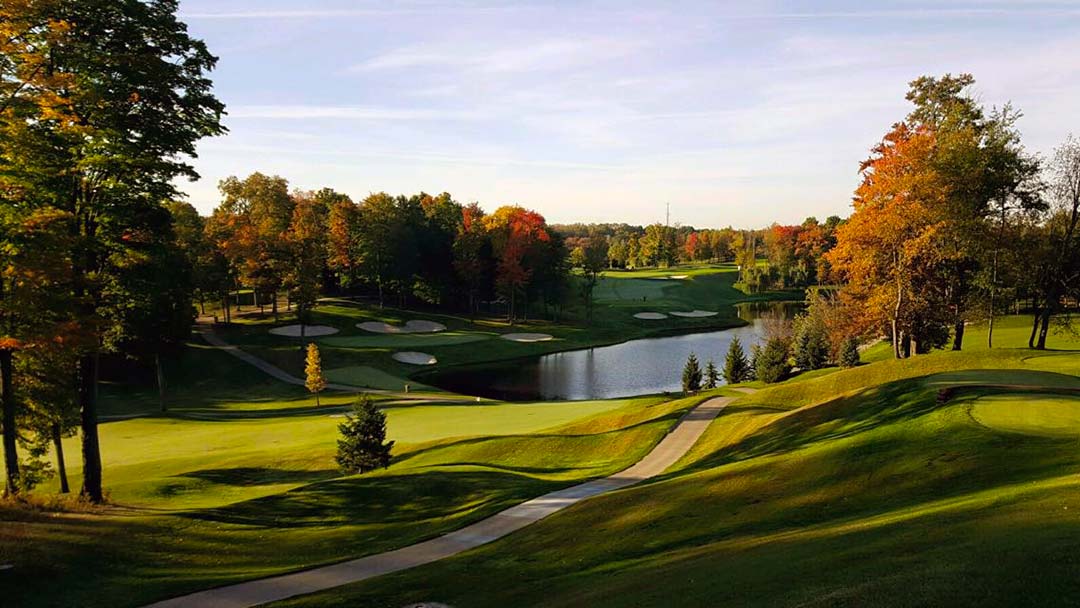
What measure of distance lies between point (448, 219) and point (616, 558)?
83.5 metres

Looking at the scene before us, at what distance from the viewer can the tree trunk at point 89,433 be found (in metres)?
21.0

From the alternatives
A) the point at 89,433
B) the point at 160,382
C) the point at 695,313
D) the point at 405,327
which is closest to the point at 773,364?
the point at 89,433

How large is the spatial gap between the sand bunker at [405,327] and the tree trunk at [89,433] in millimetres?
53072

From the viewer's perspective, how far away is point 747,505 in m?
15.7

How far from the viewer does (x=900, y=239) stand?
3538 cm

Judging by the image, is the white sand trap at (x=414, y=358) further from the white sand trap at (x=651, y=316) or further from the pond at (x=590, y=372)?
the white sand trap at (x=651, y=316)

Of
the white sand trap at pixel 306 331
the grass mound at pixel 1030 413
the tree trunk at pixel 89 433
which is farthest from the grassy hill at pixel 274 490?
the white sand trap at pixel 306 331

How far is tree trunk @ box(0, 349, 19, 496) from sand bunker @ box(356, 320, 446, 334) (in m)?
54.4

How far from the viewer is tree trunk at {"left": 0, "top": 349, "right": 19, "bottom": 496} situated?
19109 mm

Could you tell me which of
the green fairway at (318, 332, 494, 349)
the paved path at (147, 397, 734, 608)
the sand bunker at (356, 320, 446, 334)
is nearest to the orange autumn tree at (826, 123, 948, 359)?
the paved path at (147, 397, 734, 608)

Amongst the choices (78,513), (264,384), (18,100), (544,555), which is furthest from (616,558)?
(264,384)

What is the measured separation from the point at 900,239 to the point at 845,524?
27.9 meters

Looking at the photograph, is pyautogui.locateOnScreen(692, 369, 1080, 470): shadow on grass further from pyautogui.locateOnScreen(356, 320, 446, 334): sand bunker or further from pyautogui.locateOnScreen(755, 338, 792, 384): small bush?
pyautogui.locateOnScreen(356, 320, 446, 334): sand bunker

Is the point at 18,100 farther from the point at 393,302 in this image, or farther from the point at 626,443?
the point at 393,302
